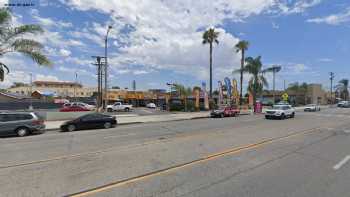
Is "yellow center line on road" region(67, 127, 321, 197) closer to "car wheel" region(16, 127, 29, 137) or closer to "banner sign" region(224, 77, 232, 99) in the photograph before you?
"car wheel" region(16, 127, 29, 137)

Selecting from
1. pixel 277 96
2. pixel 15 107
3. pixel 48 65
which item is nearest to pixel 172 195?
pixel 48 65

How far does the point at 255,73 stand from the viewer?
58812mm

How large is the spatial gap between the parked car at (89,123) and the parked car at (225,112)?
15.5 metres

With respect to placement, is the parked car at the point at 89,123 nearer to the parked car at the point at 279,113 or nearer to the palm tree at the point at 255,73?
the parked car at the point at 279,113

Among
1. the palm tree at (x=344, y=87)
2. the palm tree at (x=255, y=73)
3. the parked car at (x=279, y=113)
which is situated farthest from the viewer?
the palm tree at (x=344, y=87)

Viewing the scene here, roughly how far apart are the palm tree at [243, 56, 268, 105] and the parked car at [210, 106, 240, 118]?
66.6 ft

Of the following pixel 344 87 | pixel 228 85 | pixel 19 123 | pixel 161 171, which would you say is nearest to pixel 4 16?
pixel 19 123

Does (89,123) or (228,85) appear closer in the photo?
(89,123)

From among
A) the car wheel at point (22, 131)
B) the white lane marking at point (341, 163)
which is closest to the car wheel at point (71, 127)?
the car wheel at point (22, 131)

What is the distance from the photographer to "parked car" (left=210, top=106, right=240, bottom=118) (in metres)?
36.5

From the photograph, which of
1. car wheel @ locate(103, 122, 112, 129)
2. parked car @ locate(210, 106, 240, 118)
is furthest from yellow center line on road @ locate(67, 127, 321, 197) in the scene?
parked car @ locate(210, 106, 240, 118)

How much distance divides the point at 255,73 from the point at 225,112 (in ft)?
81.0

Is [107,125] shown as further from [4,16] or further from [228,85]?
[228,85]

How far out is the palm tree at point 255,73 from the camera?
58219mm
